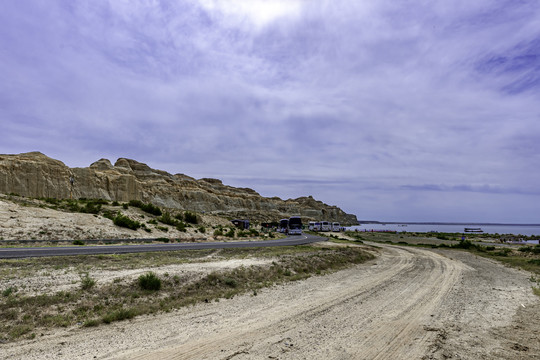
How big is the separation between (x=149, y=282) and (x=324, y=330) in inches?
267

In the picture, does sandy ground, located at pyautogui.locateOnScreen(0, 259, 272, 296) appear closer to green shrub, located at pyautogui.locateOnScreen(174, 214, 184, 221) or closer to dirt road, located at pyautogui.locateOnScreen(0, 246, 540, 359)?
dirt road, located at pyautogui.locateOnScreen(0, 246, 540, 359)

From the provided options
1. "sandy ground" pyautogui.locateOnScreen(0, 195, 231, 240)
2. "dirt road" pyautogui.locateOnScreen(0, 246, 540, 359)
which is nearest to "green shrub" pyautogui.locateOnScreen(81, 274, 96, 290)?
"dirt road" pyautogui.locateOnScreen(0, 246, 540, 359)

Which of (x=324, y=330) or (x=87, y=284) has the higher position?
(x=87, y=284)

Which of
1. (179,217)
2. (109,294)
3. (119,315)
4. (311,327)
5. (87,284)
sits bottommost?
(311,327)

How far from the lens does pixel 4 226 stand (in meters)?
28.8

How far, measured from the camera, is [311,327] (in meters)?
8.84

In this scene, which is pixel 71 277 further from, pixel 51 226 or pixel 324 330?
pixel 51 226

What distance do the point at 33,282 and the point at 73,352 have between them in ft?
18.4

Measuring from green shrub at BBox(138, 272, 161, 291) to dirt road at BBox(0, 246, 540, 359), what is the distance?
83.2 inches

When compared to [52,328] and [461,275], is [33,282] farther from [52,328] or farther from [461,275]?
[461,275]

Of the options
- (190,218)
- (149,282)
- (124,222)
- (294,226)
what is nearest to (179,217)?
(190,218)

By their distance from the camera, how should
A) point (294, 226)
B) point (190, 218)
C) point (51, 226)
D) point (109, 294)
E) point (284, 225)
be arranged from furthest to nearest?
point (284, 225) → point (294, 226) → point (190, 218) → point (51, 226) → point (109, 294)

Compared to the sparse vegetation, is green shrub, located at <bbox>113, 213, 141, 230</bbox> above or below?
above

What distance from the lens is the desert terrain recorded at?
277 inches
